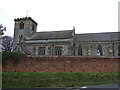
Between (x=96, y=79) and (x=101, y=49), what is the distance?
2363 centimetres

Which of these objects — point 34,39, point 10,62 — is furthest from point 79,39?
point 10,62

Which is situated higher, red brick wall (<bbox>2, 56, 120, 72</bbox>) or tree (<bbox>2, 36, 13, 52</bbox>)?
tree (<bbox>2, 36, 13, 52</bbox>)

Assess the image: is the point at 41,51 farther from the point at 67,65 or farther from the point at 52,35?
the point at 67,65

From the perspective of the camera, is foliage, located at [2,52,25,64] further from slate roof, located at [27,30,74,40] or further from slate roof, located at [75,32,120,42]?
slate roof, located at [75,32,120,42]

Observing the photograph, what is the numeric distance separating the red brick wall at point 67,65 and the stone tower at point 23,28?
2489cm

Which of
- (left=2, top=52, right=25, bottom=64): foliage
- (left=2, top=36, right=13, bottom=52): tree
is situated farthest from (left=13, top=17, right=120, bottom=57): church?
(left=2, top=36, right=13, bottom=52): tree

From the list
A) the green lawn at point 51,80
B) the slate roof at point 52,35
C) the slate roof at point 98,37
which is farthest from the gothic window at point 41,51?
the green lawn at point 51,80

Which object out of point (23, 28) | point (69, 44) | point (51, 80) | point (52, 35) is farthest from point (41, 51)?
point (51, 80)

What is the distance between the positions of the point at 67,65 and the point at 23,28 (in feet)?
102

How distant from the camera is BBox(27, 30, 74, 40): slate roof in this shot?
50.5 metres

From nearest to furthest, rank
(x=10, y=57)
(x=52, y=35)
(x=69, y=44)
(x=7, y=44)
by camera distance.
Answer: (x=10, y=57)
(x=69, y=44)
(x=52, y=35)
(x=7, y=44)

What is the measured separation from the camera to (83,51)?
47.3m

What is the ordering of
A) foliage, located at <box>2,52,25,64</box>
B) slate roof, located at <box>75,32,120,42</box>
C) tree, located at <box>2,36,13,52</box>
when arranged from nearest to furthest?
foliage, located at <box>2,52,25,64</box>, slate roof, located at <box>75,32,120,42</box>, tree, located at <box>2,36,13,52</box>

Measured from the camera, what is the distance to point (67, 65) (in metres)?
30.7
